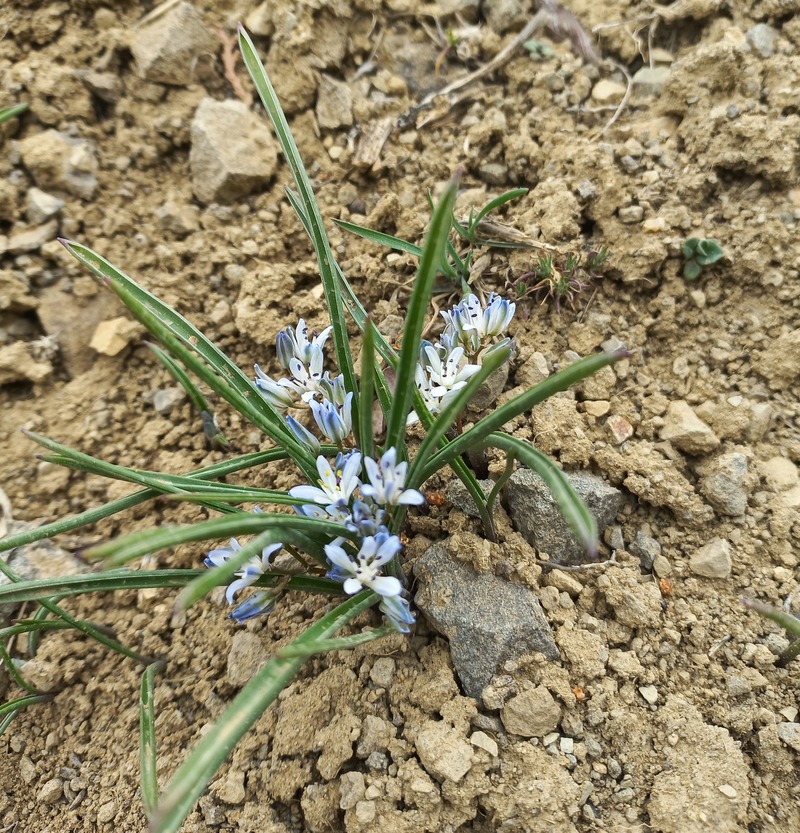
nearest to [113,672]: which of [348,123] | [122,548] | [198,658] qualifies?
[198,658]

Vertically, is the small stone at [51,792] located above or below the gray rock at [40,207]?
below

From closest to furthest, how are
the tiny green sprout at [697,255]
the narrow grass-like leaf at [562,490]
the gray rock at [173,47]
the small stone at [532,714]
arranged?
the narrow grass-like leaf at [562,490]
the small stone at [532,714]
the tiny green sprout at [697,255]
the gray rock at [173,47]

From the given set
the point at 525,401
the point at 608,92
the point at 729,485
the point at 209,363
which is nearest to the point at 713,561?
the point at 729,485

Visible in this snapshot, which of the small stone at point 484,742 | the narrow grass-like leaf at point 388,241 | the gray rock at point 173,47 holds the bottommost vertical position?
the small stone at point 484,742

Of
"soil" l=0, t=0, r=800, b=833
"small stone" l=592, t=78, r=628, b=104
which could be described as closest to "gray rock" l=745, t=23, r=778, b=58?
"soil" l=0, t=0, r=800, b=833

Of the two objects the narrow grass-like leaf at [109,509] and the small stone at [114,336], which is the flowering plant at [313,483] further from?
the small stone at [114,336]

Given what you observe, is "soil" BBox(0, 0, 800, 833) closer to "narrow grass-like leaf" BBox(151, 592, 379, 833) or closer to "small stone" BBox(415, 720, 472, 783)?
"small stone" BBox(415, 720, 472, 783)

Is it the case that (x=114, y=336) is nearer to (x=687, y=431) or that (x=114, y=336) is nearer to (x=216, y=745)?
(x=216, y=745)

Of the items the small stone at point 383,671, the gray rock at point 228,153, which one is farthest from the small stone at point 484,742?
the gray rock at point 228,153
